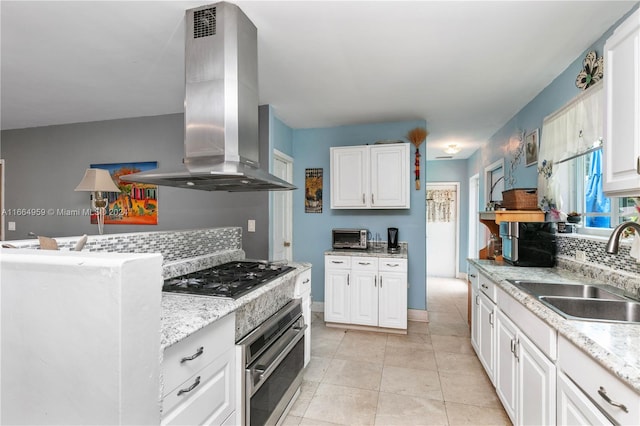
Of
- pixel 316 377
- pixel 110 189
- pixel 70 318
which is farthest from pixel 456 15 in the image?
pixel 110 189

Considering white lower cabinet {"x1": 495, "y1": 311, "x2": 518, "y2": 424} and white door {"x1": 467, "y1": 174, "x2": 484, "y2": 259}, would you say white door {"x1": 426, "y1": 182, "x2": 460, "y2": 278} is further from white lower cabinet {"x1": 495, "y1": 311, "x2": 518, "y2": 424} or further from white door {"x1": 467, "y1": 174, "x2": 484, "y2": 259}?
white lower cabinet {"x1": 495, "y1": 311, "x2": 518, "y2": 424}

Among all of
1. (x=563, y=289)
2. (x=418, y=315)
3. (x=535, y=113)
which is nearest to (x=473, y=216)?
(x=418, y=315)

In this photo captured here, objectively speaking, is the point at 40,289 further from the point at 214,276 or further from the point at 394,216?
the point at 394,216

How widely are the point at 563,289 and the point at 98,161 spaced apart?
484cm

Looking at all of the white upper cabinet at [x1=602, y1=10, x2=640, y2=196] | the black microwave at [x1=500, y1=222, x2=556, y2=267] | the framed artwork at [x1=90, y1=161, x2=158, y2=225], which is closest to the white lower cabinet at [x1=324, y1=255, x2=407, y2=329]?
the black microwave at [x1=500, y1=222, x2=556, y2=267]

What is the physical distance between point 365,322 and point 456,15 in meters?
2.95

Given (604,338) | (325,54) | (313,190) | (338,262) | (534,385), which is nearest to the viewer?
(604,338)

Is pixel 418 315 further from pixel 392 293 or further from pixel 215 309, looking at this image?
pixel 215 309

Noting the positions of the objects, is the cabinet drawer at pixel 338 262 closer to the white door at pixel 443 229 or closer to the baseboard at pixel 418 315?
the baseboard at pixel 418 315

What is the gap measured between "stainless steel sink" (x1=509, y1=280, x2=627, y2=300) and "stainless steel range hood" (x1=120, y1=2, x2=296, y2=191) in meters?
1.76

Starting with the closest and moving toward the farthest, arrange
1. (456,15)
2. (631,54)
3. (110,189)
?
1. (631,54)
2. (456,15)
3. (110,189)

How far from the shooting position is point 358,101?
3.20m

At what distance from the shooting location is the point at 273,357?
1.68m

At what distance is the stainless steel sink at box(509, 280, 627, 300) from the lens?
172cm
